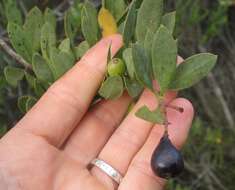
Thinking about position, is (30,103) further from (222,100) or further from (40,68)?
(222,100)

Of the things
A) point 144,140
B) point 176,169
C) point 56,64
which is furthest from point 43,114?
point 176,169

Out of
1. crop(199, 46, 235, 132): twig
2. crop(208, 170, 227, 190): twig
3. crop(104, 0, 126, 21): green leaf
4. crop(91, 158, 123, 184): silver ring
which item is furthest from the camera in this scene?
crop(199, 46, 235, 132): twig

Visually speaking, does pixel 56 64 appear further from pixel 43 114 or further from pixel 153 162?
pixel 153 162

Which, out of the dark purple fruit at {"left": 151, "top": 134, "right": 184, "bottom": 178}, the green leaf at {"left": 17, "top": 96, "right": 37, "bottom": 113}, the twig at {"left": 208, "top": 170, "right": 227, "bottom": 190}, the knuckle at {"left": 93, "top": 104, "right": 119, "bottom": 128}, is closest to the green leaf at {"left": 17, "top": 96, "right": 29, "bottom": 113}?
the green leaf at {"left": 17, "top": 96, "right": 37, "bottom": 113}

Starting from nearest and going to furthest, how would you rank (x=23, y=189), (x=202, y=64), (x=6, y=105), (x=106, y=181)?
(x=202, y=64) < (x=23, y=189) < (x=106, y=181) < (x=6, y=105)

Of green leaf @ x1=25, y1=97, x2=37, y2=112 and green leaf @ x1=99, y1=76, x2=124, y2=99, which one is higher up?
green leaf @ x1=99, y1=76, x2=124, y2=99

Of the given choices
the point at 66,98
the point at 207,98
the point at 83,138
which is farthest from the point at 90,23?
the point at 207,98

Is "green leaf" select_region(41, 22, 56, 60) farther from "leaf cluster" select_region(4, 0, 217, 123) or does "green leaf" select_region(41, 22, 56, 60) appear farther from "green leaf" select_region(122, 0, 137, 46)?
"green leaf" select_region(122, 0, 137, 46)
